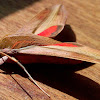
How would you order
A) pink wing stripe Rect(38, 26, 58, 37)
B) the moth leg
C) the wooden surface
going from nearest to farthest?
1. the wooden surface
2. the moth leg
3. pink wing stripe Rect(38, 26, 58, 37)

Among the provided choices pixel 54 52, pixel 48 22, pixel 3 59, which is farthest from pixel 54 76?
pixel 48 22

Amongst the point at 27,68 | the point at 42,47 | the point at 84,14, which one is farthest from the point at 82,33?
the point at 27,68

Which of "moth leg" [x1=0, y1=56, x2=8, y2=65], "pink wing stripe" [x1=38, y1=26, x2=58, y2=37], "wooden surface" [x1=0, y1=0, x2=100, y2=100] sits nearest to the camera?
"wooden surface" [x1=0, y1=0, x2=100, y2=100]

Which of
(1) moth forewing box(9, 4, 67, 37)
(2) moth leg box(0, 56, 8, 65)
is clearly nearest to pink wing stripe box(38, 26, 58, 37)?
(1) moth forewing box(9, 4, 67, 37)

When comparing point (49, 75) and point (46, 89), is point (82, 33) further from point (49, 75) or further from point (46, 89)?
point (46, 89)

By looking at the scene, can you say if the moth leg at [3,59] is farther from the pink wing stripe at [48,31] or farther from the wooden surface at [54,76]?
the pink wing stripe at [48,31]

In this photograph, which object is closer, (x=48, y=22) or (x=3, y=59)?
(x=3, y=59)

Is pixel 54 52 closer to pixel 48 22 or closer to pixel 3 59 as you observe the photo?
pixel 3 59

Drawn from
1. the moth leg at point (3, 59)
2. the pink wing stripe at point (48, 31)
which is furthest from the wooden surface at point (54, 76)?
the pink wing stripe at point (48, 31)

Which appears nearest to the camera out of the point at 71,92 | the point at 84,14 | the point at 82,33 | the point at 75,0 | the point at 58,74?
the point at 71,92

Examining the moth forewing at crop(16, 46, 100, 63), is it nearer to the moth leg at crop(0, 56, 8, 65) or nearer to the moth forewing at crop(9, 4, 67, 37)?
the moth leg at crop(0, 56, 8, 65)

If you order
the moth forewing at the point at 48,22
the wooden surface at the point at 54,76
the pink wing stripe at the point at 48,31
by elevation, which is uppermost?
the moth forewing at the point at 48,22
